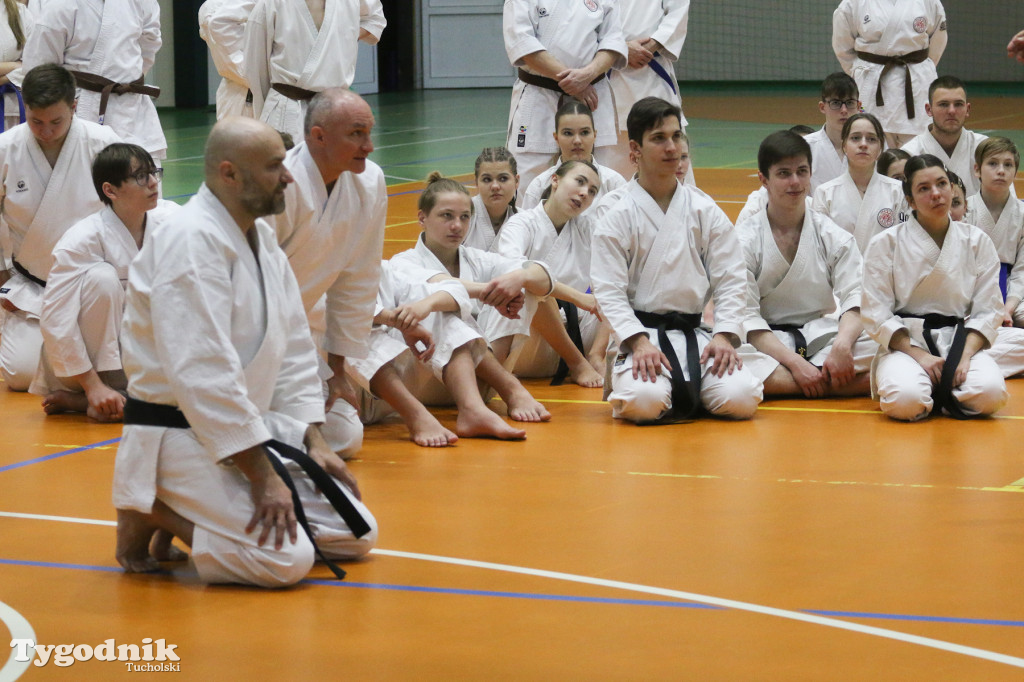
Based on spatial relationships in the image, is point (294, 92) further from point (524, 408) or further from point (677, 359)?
point (677, 359)

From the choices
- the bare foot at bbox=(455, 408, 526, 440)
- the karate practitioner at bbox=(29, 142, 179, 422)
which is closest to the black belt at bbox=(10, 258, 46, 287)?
the karate practitioner at bbox=(29, 142, 179, 422)

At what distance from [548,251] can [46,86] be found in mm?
1988

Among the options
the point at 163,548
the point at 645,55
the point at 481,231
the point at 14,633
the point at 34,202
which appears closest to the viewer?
the point at 14,633

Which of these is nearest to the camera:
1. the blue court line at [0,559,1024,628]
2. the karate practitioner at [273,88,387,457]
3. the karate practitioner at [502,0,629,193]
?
the blue court line at [0,559,1024,628]

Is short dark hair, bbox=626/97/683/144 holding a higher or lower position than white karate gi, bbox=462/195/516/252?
higher

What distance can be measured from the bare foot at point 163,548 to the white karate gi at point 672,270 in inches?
Result: 73.7

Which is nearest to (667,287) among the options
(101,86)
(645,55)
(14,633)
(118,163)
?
(118,163)

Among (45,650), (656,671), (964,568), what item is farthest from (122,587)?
(964,568)

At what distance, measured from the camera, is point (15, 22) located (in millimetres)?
6359

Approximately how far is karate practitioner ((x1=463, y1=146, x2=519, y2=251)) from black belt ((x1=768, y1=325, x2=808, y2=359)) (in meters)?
1.18

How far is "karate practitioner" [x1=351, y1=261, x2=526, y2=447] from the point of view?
4199 mm

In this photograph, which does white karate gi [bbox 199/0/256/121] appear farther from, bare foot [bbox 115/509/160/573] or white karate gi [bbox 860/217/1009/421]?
bare foot [bbox 115/509/160/573]

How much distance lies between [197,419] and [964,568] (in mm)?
1719

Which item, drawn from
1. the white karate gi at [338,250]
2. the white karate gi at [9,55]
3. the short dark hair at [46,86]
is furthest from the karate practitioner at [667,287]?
the white karate gi at [9,55]
